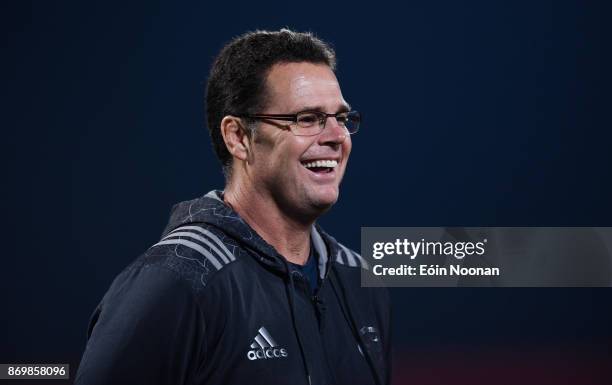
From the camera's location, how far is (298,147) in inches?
74.9

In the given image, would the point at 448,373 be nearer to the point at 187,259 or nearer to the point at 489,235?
the point at 489,235

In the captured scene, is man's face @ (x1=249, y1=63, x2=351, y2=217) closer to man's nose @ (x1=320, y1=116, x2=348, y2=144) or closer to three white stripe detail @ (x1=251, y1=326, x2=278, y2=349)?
man's nose @ (x1=320, y1=116, x2=348, y2=144)

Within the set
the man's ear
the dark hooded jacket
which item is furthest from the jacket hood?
the man's ear

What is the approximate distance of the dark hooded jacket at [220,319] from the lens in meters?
1.63

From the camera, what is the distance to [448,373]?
388 cm

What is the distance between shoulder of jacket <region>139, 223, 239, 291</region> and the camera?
1.71 meters

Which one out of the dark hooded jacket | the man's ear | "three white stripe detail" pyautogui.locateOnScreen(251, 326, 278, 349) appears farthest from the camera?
the man's ear

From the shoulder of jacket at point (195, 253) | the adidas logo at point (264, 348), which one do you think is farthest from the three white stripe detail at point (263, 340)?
the shoulder of jacket at point (195, 253)

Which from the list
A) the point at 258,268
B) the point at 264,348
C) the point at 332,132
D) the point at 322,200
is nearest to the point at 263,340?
the point at 264,348

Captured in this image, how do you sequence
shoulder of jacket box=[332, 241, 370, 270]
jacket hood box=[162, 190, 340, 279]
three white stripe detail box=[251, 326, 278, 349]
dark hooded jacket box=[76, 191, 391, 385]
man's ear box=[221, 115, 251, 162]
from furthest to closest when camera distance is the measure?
shoulder of jacket box=[332, 241, 370, 270]
man's ear box=[221, 115, 251, 162]
jacket hood box=[162, 190, 340, 279]
three white stripe detail box=[251, 326, 278, 349]
dark hooded jacket box=[76, 191, 391, 385]

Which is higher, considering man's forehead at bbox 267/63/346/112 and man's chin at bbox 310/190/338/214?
man's forehead at bbox 267/63/346/112

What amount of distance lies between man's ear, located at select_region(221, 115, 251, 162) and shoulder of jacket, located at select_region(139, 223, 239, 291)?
0.21 meters

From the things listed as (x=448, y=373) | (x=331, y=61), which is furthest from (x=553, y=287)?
(x=331, y=61)

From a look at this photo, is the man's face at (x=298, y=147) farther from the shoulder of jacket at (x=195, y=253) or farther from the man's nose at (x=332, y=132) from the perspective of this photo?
the shoulder of jacket at (x=195, y=253)
